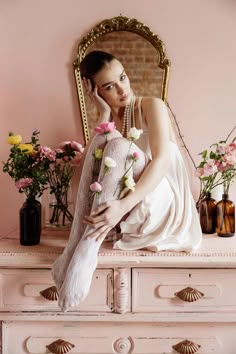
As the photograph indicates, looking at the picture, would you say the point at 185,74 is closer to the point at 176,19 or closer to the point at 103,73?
the point at 176,19

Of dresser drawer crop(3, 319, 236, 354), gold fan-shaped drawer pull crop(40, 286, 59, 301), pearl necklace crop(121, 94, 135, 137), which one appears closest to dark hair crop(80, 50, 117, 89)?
pearl necklace crop(121, 94, 135, 137)

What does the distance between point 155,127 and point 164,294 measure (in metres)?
0.62

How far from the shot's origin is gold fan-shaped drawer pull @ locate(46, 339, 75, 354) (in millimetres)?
1582

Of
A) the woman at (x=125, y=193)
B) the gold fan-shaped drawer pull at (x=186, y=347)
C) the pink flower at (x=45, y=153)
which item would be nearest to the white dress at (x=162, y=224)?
the woman at (x=125, y=193)

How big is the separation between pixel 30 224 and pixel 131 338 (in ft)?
1.89

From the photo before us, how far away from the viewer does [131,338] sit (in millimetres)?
1597

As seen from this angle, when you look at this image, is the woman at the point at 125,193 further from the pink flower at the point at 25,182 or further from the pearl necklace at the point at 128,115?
the pink flower at the point at 25,182

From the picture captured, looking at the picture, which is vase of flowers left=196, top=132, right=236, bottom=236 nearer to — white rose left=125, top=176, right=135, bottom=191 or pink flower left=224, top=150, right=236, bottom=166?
pink flower left=224, top=150, right=236, bottom=166

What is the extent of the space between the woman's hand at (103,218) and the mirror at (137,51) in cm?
66

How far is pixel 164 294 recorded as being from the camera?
62.2 inches

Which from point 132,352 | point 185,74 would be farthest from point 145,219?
point 185,74

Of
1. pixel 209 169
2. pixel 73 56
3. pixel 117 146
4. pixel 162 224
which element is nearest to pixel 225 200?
pixel 209 169

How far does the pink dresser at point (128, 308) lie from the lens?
1571 mm

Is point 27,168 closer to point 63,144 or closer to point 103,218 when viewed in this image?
point 63,144
